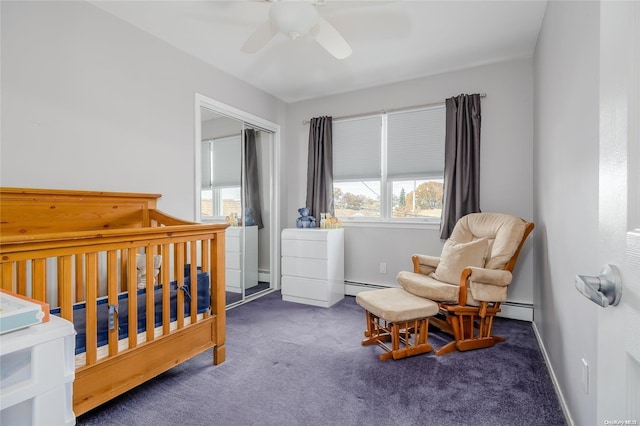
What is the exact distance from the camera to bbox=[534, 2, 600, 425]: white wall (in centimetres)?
124

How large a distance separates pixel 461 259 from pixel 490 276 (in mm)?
256

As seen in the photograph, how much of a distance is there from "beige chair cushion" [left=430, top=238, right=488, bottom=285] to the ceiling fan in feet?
5.70

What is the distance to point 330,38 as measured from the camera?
2086 mm

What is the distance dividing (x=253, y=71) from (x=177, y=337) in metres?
2.62

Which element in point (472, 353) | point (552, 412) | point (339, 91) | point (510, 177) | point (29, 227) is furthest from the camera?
point (339, 91)

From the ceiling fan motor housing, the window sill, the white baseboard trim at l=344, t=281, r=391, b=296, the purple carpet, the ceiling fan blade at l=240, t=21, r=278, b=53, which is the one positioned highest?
the ceiling fan blade at l=240, t=21, r=278, b=53

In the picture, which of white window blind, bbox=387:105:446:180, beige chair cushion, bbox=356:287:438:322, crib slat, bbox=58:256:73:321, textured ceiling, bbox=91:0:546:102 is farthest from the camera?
white window blind, bbox=387:105:446:180

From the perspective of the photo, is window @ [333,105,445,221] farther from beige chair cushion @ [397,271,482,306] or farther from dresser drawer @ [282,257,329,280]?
beige chair cushion @ [397,271,482,306]

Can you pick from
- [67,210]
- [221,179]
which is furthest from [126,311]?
[221,179]

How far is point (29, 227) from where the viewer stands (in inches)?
73.5

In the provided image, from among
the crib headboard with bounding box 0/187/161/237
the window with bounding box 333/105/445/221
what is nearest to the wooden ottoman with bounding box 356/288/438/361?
the window with bounding box 333/105/445/221

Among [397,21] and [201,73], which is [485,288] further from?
[201,73]

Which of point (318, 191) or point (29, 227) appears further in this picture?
point (318, 191)

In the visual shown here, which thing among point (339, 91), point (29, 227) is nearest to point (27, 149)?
point (29, 227)
